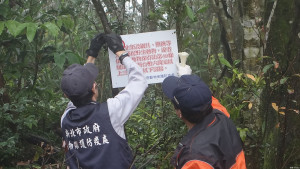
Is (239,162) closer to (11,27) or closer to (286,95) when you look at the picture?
(286,95)

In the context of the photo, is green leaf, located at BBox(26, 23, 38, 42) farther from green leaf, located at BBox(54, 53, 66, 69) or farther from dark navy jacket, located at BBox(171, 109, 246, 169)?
dark navy jacket, located at BBox(171, 109, 246, 169)

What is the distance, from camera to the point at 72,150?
8.13 ft

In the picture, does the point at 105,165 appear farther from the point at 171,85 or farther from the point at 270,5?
the point at 270,5

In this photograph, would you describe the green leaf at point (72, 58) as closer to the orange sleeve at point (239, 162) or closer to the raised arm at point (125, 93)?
the raised arm at point (125, 93)

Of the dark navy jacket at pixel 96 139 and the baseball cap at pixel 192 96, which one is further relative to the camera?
the dark navy jacket at pixel 96 139

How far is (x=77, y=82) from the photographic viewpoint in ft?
7.68

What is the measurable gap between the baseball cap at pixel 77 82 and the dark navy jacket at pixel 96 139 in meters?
0.12

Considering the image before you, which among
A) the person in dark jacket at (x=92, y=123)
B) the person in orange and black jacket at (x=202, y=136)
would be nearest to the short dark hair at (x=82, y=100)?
the person in dark jacket at (x=92, y=123)

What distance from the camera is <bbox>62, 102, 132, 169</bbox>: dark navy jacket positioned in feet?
7.68

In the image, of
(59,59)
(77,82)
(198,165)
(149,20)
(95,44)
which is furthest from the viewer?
(149,20)

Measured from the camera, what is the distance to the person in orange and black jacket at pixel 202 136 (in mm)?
1791

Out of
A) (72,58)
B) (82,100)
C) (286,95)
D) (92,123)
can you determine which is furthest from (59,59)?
(286,95)

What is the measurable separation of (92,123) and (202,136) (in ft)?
2.68

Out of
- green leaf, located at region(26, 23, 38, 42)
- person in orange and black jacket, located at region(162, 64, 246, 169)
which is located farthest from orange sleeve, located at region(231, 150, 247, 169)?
green leaf, located at region(26, 23, 38, 42)
